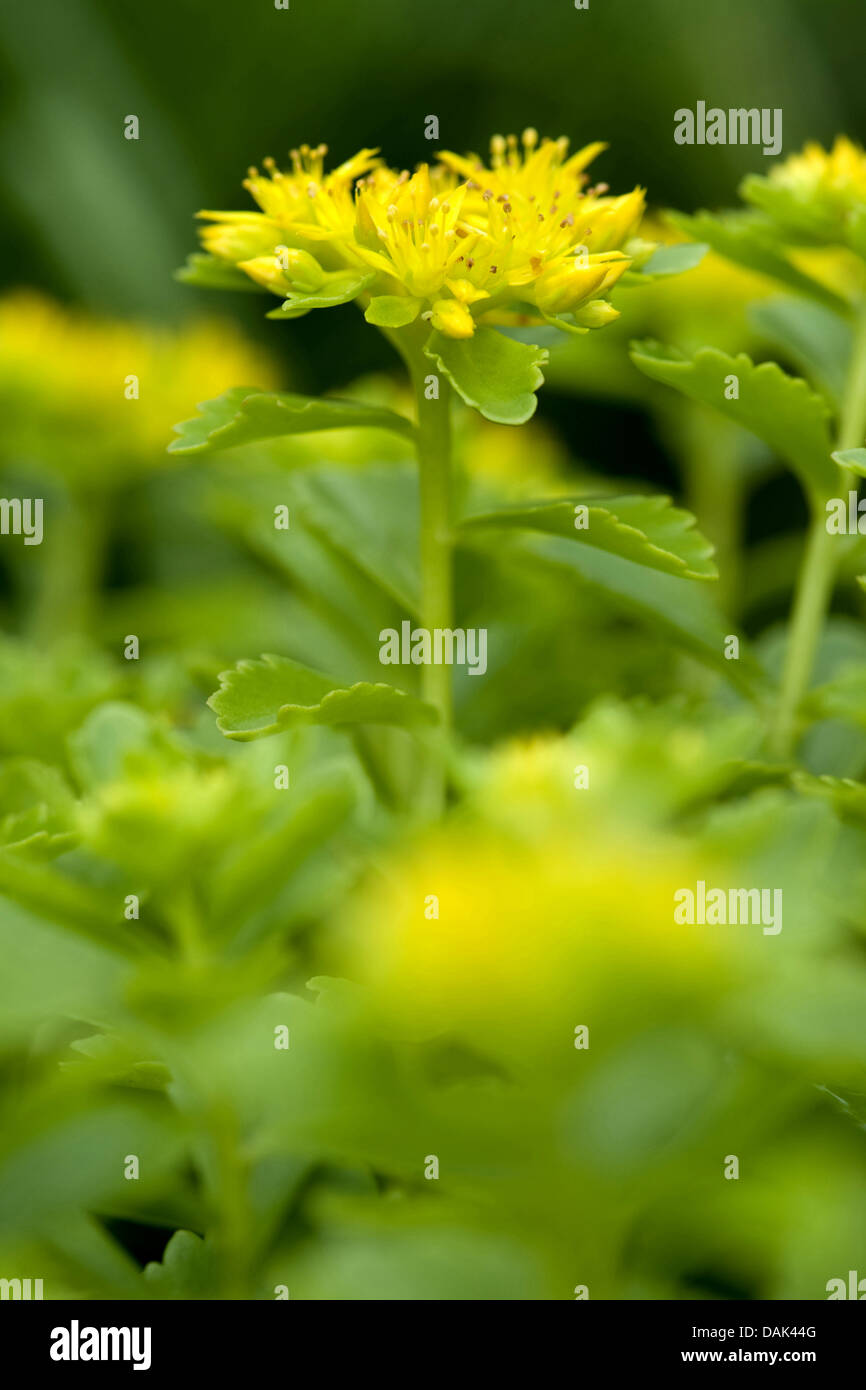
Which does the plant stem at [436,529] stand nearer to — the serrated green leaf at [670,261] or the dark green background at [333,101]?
the serrated green leaf at [670,261]

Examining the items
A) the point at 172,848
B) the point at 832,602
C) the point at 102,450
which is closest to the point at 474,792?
the point at 172,848

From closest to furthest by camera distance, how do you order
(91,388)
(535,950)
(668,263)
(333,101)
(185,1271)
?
(535,950) < (185,1271) < (668,263) < (91,388) < (333,101)

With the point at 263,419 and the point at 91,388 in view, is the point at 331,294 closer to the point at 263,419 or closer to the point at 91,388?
the point at 263,419

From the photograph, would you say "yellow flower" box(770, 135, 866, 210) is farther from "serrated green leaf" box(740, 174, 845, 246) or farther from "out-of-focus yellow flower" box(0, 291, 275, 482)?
"out-of-focus yellow flower" box(0, 291, 275, 482)

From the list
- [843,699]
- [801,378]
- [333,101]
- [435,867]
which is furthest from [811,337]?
[333,101]

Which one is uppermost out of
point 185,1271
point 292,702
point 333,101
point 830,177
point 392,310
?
point 333,101
